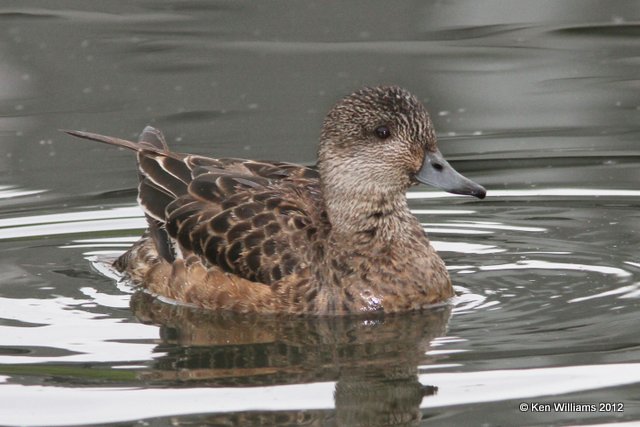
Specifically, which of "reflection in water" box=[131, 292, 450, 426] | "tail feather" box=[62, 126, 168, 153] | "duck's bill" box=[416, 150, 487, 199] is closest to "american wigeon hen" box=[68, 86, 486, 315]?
"duck's bill" box=[416, 150, 487, 199]

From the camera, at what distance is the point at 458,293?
9992 millimetres

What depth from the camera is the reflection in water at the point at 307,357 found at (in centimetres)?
771

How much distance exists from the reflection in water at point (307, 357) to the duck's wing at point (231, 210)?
0.39 metres

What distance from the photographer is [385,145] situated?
962 centimetres

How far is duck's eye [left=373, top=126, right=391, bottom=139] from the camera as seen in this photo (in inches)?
379

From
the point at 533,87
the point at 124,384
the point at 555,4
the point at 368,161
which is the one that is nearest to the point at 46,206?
the point at 368,161

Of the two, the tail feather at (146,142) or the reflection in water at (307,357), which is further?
the tail feather at (146,142)

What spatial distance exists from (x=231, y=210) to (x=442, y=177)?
138cm

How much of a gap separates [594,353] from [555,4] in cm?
942

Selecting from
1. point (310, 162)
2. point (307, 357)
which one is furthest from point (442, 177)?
point (310, 162)

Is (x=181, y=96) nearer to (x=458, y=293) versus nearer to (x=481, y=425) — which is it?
(x=458, y=293)

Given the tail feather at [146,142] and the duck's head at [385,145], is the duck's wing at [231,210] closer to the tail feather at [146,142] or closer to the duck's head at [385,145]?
the tail feather at [146,142]

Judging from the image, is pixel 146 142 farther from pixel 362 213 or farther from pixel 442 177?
pixel 442 177

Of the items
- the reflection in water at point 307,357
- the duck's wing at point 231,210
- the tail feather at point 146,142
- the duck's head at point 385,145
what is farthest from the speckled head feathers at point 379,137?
the tail feather at point 146,142
